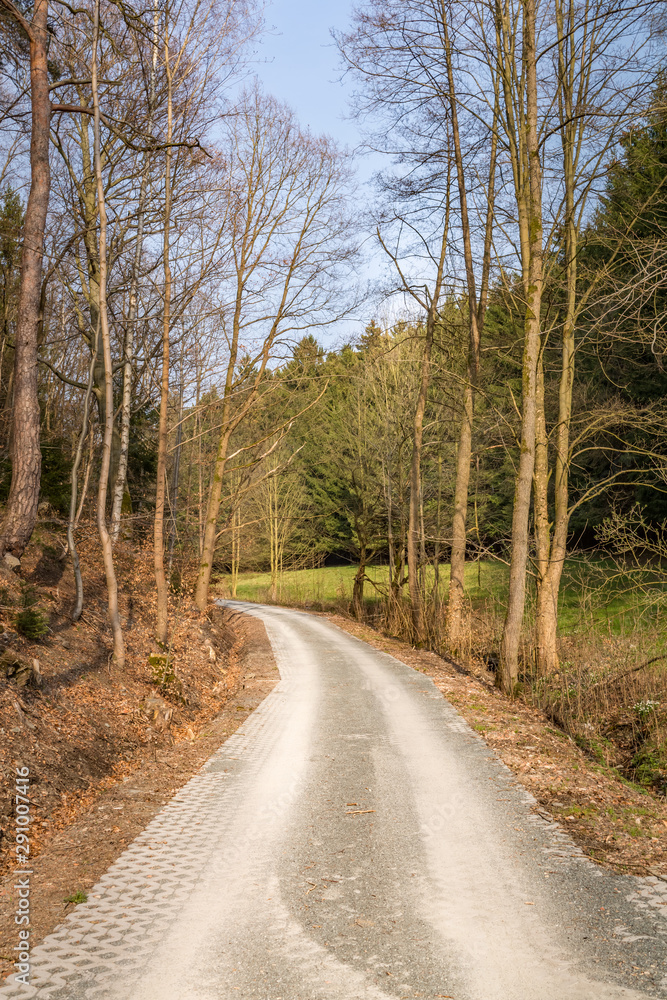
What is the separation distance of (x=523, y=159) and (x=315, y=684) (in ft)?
30.8

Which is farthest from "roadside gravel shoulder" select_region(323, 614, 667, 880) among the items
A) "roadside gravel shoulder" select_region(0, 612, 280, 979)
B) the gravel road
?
"roadside gravel shoulder" select_region(0, 612, 280, 979)

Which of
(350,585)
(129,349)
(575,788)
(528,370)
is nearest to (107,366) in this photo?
(528,370)

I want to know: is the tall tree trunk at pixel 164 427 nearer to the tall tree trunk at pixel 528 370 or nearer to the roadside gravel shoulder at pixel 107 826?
the roadside gravel shoulder at pixel 107 826

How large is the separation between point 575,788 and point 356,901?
293 centimetres

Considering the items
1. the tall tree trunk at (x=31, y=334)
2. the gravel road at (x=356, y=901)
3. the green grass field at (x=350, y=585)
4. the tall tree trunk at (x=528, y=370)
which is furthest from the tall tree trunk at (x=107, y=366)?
the green grass field at (x=350, y=585)

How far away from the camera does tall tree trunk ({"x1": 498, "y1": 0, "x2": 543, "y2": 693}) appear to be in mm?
9906

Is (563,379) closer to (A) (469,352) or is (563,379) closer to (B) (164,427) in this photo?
(A) (469,352)

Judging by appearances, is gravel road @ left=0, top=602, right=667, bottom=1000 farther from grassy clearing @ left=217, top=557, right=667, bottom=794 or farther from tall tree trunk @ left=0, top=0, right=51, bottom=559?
tall tree trunk @ left=0, top=0, right=51, bottom=559

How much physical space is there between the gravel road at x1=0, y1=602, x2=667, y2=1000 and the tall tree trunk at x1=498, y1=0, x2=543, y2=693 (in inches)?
148

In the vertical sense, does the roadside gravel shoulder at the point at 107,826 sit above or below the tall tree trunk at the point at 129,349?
below

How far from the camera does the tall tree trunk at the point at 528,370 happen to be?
9906mm

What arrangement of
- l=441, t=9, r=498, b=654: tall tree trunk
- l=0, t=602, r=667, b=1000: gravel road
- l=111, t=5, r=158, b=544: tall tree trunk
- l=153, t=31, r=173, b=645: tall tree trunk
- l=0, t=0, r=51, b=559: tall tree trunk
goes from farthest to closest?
1. l=441, t=9, r=498, b=654: tall tree trunk
2. l=111, t=5, r=158, b=544: tall tree trunk
3. l=153, t=31, r=173, b=645: tall tree trunk
4. l=0, t=0, r=51, b=559: tall tree trunk
5. l=0, t=602, r=667, b=1000: gravel road

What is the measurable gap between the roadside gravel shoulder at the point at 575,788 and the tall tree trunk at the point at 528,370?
49.7 inches

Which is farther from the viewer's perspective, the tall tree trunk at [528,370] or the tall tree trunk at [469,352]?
the tall tree trunk at [469,352]
